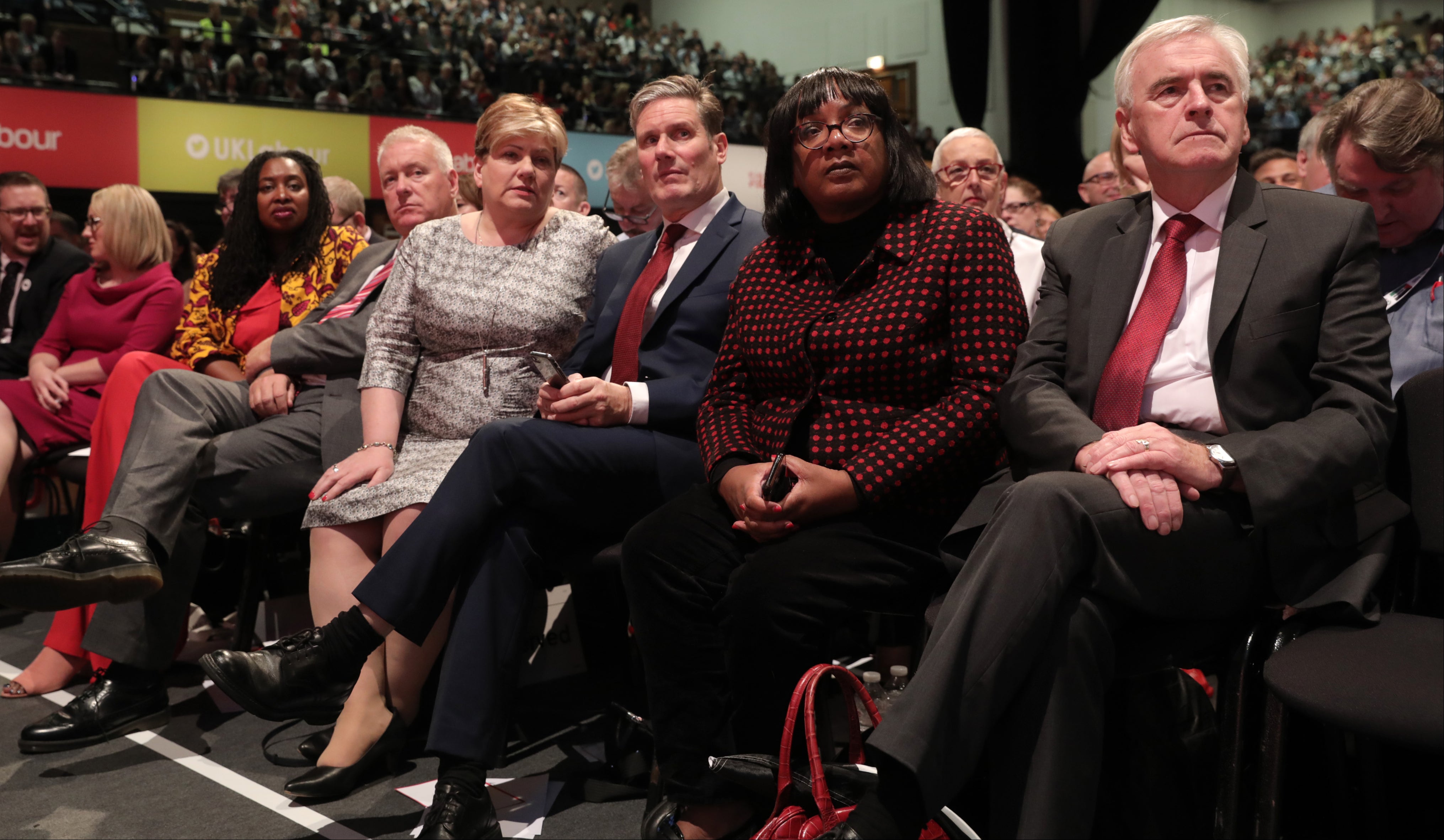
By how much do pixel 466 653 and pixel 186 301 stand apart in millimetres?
2489

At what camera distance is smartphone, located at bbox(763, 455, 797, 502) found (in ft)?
6.13

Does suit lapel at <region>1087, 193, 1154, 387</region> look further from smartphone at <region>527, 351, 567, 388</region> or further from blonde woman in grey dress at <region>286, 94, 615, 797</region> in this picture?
blonde woman in grey dress at <region>286, 94, 615, 797</region>

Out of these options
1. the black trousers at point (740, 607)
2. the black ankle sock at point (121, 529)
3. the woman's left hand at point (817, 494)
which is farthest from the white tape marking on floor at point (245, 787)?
the woman's left hand at point (817, 494)

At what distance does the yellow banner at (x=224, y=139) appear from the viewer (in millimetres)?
9102

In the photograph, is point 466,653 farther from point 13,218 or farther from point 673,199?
point 13,218

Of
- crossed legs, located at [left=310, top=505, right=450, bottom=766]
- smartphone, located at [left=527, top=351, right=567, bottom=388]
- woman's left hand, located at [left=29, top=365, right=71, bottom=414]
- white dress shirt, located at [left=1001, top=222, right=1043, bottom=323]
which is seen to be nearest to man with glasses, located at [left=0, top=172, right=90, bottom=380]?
woman's left hand, located at [left=29, top=365, right=71, bottom=414]

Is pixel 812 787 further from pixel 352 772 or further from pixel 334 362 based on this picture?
pixel 334 362

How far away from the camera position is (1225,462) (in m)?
1.58

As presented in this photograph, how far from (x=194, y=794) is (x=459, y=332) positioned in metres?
1.18

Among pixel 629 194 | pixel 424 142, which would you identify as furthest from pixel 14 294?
pixel 629 194

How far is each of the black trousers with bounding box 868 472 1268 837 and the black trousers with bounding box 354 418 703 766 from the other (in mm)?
895

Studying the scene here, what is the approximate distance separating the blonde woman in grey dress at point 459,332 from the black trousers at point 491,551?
34 cm

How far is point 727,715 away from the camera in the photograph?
1917 mm

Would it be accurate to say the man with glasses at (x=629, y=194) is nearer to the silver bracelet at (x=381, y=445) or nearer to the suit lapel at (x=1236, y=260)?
the silver bracelet at (x=381, y=445)
